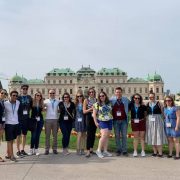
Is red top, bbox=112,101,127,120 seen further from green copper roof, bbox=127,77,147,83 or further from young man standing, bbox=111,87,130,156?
green copper roof, bbox=127,77,147,83

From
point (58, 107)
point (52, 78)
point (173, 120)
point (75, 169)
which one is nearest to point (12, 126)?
point (58, 107)

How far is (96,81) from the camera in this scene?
14238 centimetres

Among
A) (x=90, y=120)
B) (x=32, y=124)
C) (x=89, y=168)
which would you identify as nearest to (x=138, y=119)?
(x=90, y=120)

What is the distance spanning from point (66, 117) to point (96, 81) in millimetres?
132493

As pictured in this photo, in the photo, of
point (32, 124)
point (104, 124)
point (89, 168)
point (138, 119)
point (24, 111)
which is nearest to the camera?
point (89, 168)

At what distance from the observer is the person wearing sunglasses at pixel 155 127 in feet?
30.7

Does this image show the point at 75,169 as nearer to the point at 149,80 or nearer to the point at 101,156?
the point at 101,156

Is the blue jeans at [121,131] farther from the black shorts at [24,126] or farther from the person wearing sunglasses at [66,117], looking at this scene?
the black shorts at [24,126]

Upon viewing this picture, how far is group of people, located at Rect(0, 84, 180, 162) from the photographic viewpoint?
9086mm

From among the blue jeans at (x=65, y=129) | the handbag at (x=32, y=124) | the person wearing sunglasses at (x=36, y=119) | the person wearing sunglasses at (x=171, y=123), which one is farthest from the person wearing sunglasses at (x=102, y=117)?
the handbag at (x=32, y=124)

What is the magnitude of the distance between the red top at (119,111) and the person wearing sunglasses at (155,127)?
0.69 metres

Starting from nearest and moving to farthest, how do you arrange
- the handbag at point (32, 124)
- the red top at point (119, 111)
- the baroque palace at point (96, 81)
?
the red top at point (119, 111) < the handbag at point (32, 124) < the baroque palace at point (96, 81)

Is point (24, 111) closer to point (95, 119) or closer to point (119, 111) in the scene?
point (95, 119)

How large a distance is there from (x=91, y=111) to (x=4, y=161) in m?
2.62
